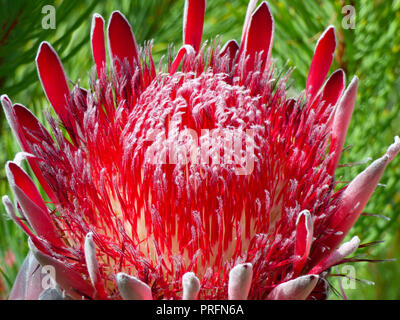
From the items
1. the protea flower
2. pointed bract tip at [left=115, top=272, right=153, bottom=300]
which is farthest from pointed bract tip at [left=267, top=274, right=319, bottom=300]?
pointed bract tip at [left=115, top=272, right=153, bottom=300]

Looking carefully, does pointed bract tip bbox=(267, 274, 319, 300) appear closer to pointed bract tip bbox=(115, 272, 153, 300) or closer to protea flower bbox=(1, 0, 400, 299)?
protea flower bbox=(1, 0, 400, 299)

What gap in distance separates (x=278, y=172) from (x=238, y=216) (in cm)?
15

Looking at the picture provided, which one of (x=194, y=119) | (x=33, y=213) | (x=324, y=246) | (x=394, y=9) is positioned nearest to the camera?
(x=33, y=213)

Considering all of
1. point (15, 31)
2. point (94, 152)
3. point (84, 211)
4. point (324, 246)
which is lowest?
point (324, 246)

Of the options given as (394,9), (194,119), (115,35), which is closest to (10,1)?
(115,35)

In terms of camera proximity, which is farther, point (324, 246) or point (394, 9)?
point (394, 9)

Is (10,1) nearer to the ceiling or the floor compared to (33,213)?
nearer to the ceiling

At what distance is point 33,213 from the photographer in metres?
0.92

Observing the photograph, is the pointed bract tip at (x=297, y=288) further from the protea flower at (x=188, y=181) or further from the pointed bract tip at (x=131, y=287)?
the pointed bract tip at (x=131, y=287)

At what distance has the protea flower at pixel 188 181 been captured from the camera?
969mm

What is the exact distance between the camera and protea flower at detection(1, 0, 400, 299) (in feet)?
3.18

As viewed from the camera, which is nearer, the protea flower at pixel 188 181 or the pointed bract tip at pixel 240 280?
the pointed bract tip at pixel 240 280

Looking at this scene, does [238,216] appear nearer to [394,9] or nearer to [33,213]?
[33,213]

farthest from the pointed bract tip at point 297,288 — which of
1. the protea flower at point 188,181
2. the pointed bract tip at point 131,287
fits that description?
the pointed bract tip at point 131,287
